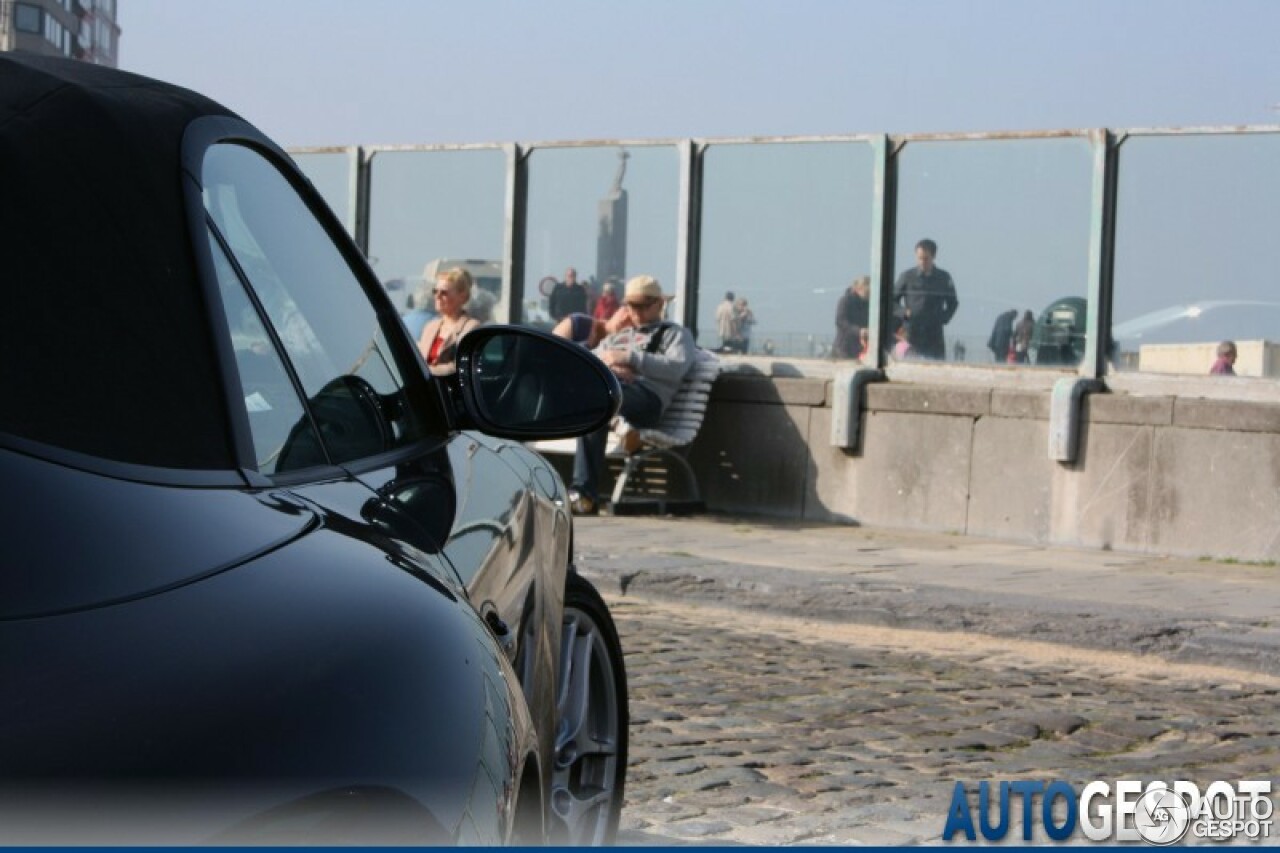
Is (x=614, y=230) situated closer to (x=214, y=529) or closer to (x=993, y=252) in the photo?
(x=993, y=252)

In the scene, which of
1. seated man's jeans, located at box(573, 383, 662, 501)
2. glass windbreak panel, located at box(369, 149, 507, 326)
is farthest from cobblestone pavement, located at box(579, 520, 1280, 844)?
glass windbreak panel, located at box(369, 149, 507, 326)

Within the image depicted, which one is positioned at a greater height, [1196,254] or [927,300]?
[1196,254]

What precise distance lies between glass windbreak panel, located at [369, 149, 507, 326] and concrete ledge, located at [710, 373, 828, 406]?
6.55ft

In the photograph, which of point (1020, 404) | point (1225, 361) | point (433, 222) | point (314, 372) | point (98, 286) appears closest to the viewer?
point (98, 286)

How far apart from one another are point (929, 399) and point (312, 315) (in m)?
10.5

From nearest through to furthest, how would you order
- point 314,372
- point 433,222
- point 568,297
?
1. point 314,372
2. point 568,297
3. point 433,222

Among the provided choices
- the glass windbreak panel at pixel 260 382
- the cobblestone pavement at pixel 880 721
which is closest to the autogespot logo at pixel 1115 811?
the cobblestone pavement at pixel 880 721

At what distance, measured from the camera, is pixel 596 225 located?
50.1 ft

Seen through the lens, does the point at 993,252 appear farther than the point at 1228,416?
Yes

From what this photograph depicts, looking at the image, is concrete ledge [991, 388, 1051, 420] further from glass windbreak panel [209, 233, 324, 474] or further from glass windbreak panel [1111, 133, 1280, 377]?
glass windbreak panel [209, 233, 324, 474]

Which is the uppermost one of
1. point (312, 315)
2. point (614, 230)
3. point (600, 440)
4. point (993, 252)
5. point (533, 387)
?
point (614, 230)

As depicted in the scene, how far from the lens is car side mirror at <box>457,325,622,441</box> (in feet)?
11.5

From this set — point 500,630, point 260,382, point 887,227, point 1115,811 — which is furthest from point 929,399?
point 260,382

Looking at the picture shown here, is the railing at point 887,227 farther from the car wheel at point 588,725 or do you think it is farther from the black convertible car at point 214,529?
the black convertible car at point 214,529
